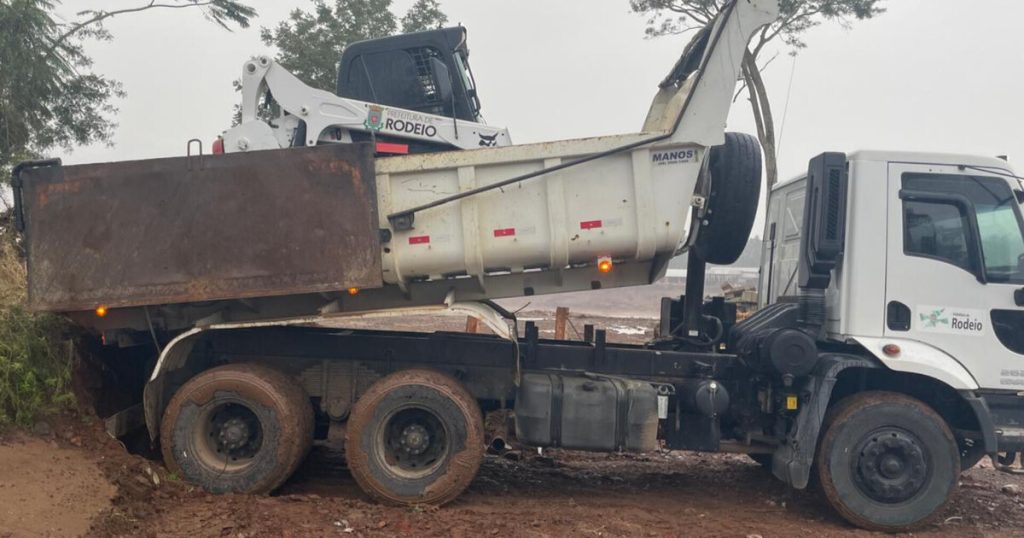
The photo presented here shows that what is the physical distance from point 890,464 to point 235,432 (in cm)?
500

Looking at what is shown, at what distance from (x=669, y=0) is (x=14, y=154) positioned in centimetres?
1408

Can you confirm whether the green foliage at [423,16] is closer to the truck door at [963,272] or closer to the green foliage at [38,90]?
the green foliage at [38,90]

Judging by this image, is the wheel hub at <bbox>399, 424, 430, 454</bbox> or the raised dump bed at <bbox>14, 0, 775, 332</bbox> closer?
the raised dump bed at <bbox>14, 0, 775, 332</bbox>

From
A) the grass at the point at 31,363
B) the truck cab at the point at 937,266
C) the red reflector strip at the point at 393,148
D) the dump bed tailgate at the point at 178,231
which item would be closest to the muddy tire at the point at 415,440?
the dump bed tailgate at the point at 178,231

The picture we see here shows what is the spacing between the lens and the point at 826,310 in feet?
21.2

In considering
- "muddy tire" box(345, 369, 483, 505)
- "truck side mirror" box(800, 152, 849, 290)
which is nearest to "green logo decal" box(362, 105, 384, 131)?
"muddy tire" box(345, 369, 483, 505)

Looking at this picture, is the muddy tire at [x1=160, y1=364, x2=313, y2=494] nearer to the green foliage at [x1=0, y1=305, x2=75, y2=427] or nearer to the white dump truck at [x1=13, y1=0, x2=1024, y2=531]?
the white dump truck at [x1=13, y1=0, x2=1024, y2=531]

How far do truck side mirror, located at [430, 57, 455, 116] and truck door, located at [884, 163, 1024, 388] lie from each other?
3865 mm

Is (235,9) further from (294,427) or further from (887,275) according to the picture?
(887,275)

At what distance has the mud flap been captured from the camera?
242 inches

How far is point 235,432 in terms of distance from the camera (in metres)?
6.26

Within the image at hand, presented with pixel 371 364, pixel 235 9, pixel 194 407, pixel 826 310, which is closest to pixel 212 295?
pixel 194 407

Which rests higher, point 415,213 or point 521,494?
point 415,213

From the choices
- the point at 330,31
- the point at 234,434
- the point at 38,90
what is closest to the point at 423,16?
the point at 330,31
